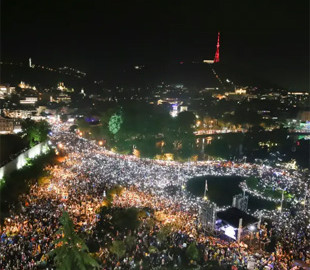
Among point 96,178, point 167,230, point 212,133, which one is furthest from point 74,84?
point 167,230

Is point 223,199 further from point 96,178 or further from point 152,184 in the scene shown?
point 96,178

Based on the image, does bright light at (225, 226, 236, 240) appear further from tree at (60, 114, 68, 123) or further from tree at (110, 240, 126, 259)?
tree at (60, 114, 68, 123)

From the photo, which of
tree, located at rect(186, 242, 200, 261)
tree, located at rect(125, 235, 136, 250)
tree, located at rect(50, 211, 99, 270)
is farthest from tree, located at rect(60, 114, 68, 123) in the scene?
tree, located at rect(50, 211, 99, 270)

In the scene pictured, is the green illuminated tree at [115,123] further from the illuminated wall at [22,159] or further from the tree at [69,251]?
the tree at [69,251]

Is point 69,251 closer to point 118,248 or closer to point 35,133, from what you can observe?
point 118,248

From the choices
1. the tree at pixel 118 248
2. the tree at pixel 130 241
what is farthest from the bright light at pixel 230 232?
the tree at pixel 118 248

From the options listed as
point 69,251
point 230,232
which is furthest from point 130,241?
point 230,232
